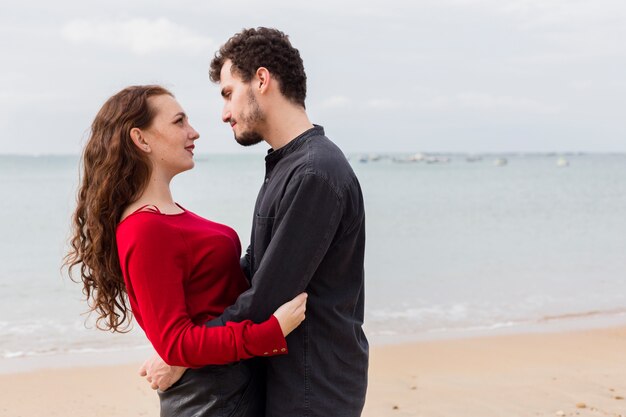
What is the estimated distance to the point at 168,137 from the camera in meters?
2.45

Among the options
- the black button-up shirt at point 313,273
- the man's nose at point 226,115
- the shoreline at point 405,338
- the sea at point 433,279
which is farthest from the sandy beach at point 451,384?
the man's nose at point 226,115

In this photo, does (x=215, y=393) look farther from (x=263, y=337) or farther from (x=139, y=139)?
(x=139, y=139)

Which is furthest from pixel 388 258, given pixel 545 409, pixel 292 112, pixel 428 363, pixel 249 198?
pixel 249 198

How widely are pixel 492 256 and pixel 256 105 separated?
12350 millimetres

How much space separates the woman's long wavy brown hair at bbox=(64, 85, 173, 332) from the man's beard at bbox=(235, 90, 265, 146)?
307 mm

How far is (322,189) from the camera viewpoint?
7.40 ft

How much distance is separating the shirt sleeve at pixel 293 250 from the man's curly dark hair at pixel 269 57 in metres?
0.38

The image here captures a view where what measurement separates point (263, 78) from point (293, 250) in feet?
1.95

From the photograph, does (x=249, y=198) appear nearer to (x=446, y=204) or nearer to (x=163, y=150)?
(x=446, y=204)

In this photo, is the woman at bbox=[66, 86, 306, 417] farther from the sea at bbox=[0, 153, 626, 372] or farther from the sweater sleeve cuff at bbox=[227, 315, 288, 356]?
the sea at bbox=[0, 153, 626, 372]

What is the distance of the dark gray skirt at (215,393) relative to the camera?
91.9 inches

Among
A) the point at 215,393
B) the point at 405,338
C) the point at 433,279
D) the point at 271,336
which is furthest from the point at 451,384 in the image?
the point at 433,279

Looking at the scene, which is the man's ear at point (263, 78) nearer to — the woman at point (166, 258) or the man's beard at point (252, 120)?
the man's beard at point (252, 120)

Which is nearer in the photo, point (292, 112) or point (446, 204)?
point (292, 112)
